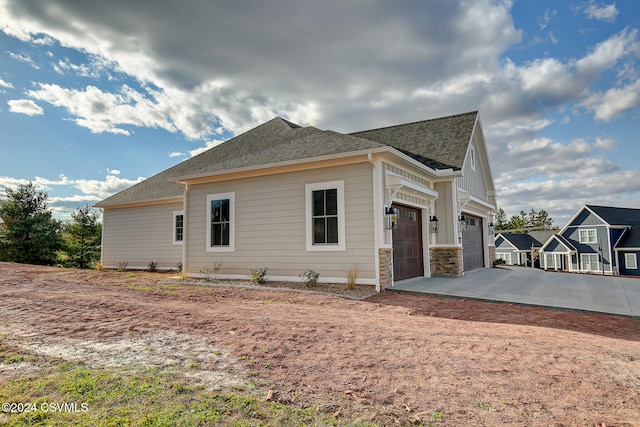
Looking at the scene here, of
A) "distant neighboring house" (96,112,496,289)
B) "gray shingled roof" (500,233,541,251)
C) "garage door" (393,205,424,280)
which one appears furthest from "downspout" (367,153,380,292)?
"gray shingled roof" (500,233,541,251)

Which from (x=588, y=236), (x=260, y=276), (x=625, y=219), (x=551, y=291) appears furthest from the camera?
(x=588, y=236)

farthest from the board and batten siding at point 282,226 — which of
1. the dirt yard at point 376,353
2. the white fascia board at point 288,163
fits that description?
the dirt yard at point 376,353

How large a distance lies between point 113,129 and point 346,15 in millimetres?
9502

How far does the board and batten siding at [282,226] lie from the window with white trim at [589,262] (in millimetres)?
34052

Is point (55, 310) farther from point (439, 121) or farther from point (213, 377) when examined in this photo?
point (439, 121)

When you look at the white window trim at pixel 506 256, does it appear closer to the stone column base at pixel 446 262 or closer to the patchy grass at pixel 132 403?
the stone column base at pixel 446 262

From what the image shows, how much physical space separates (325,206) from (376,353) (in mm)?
5935

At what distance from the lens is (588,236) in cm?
3288

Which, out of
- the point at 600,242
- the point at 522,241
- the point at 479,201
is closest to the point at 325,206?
the point at 479,201

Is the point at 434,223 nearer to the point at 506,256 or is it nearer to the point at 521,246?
the point at 521,246

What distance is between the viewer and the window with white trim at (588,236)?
32.2m

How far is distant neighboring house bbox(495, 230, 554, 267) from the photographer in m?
40.2

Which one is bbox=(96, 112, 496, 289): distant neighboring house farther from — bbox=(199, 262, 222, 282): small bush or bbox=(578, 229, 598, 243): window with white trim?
bbox=(578, 229, 598, 243): window with white trim

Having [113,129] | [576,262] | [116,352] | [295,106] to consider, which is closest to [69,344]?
[116,352]
